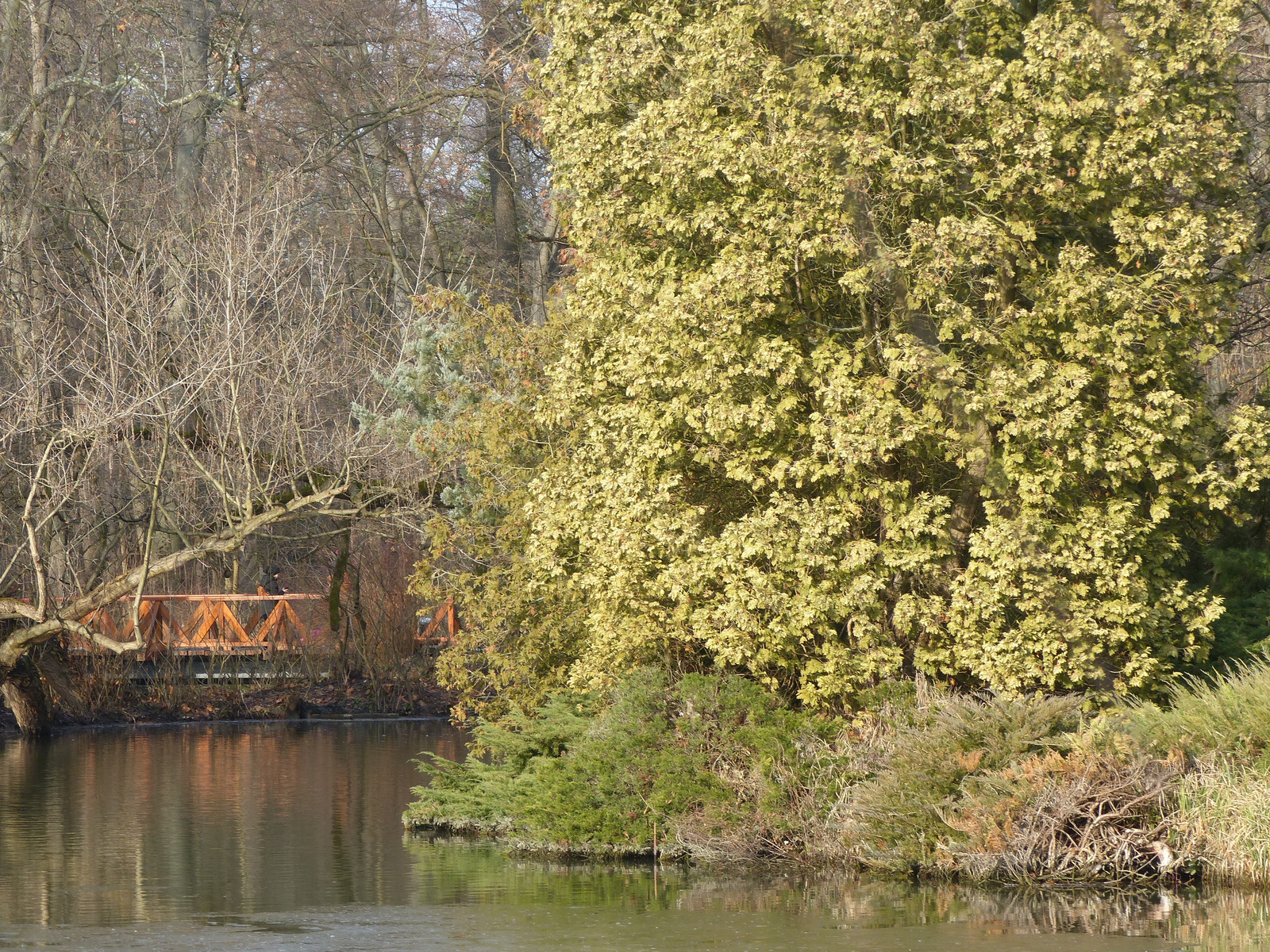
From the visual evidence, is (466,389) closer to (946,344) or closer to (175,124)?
(946,344)

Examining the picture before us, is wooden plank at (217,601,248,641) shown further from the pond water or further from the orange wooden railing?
the pond water

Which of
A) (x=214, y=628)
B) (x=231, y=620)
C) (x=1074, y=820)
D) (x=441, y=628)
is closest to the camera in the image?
(x=1074, y=820)

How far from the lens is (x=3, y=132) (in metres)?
25.7

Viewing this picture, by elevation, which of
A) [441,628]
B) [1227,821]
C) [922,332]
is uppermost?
[922,332]

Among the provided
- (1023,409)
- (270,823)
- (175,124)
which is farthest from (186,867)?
(175,124)

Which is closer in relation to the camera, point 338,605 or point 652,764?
point 652,764

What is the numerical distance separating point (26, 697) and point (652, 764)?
14.6m

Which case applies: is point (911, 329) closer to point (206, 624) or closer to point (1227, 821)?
point (1227, 821)

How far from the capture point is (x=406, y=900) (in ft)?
39.4

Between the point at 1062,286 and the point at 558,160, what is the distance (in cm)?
471

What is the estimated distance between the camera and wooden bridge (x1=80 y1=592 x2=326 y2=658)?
27734mm

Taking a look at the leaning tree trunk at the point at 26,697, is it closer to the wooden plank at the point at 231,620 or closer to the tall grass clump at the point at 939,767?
the wooden plank at the point at 231,620

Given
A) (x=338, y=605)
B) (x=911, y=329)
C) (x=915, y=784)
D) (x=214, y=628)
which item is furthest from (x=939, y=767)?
(x=214, y=628)

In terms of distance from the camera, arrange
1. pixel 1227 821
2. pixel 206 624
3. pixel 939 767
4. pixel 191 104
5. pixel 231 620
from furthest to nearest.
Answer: pixel 191 104 → pixel 231 620 → pixel 206 624 → pixel 939 767 → pixel 1227 821
